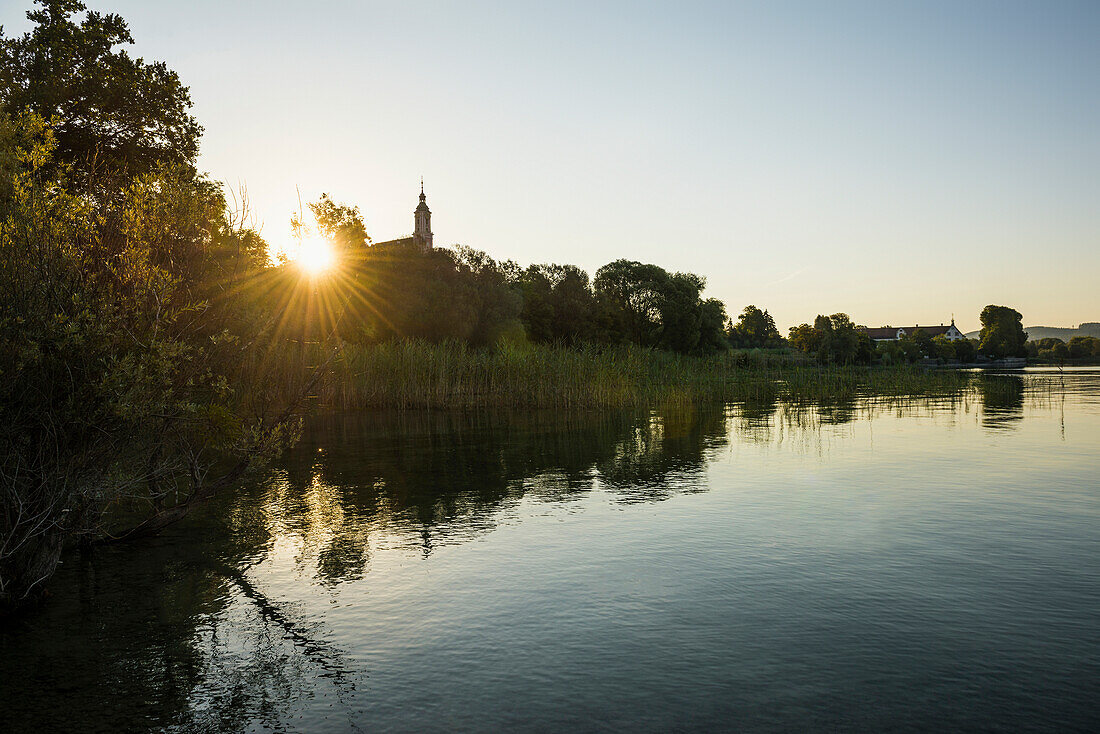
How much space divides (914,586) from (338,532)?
7467 mm

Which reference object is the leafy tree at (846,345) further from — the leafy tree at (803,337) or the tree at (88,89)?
the tree at (88,89)

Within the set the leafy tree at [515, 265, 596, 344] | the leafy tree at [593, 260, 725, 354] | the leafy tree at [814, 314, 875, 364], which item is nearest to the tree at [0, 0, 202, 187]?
the leafy tree at [515, 265, 596, 344]

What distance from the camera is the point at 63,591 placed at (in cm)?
830

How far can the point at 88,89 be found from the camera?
88.2 feet

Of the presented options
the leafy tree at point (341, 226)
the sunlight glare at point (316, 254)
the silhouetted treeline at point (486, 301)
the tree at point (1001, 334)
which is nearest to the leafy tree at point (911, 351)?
the tree at point (1001, 334)

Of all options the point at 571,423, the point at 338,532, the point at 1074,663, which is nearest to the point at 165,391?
the point at 338,532

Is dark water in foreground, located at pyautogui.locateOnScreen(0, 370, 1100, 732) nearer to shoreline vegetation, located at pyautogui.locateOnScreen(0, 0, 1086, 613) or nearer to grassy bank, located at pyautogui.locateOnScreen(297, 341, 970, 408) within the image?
shoreline vegetation, located at pyautogui.locateOnScreen(0, 0, 1086, 613)

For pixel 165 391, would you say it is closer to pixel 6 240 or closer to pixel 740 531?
pixel 6 240

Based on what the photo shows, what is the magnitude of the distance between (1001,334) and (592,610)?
15839 centimetres

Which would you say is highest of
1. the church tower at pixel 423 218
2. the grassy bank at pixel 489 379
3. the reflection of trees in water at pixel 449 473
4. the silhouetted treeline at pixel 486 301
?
the church tower at pixel 423 218

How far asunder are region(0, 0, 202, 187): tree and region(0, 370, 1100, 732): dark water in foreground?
1925 cm

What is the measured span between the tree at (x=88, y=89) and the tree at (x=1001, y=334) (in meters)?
144

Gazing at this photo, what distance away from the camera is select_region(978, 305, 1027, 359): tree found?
451 ft

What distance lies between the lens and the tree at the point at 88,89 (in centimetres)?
2617
